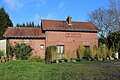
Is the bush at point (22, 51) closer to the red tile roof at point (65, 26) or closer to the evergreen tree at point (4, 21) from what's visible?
the red tile roof at point (65, 26)

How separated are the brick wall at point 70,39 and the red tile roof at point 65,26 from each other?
0.79 meters

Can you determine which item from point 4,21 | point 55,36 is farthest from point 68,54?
point 4,21

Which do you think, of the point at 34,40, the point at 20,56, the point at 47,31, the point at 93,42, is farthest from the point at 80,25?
the point at 20,56

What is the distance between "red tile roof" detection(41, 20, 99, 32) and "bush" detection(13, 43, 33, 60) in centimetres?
453

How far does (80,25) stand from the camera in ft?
129

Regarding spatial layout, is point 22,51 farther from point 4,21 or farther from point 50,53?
point 4,21

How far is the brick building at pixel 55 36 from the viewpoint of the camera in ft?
117

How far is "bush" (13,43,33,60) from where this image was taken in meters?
33.5

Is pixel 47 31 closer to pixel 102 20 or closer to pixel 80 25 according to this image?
pixel 80 25

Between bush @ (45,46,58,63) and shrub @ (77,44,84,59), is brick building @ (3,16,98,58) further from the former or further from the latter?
bush @ (45,46,58,63)

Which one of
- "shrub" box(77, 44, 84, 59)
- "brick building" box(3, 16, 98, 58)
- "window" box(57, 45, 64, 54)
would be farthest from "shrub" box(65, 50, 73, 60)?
"window" box(57, 45, 64, 54)

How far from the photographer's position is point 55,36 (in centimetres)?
3662

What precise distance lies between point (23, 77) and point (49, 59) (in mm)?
17835

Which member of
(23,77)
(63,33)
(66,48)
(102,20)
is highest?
(102,20)
